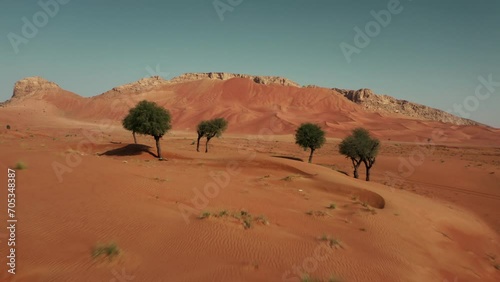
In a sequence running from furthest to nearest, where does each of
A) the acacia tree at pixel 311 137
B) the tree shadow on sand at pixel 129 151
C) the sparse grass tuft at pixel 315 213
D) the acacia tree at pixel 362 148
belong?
the acacia tree at pixel 311 137
the tree shadow on sand at pixel 129 151
the acacia tree at pixel 362 148
the sparse grass tuft at pixel 315 213

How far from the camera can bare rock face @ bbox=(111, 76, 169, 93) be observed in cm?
15000

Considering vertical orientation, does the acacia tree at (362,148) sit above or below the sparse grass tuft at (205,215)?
above

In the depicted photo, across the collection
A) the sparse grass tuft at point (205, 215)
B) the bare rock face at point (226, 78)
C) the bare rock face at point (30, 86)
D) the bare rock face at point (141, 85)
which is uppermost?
the bare rock face at point (226, 78)

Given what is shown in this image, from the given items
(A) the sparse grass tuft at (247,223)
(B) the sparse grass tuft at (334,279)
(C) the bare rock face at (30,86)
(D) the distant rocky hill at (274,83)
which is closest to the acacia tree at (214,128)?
(A) the sparse grass tuft at (247,223)

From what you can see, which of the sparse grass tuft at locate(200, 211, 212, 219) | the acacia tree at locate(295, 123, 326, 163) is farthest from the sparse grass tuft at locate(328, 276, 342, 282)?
the acacia tree at locate(295, 123, 326, 163)

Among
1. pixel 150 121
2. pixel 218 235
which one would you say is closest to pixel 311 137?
pixel 150 121

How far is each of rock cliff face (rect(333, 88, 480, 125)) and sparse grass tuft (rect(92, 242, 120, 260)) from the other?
160580mm

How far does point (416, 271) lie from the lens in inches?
350

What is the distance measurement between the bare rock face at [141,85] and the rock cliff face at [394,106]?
11010 centimetres

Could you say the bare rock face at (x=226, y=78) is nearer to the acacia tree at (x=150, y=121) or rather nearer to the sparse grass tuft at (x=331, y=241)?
the acacia tree at (x=150, y=121)

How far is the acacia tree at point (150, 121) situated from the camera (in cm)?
3406

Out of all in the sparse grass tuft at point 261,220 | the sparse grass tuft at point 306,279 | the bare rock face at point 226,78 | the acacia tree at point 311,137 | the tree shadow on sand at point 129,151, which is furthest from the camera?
the bare rock face at point 226,78

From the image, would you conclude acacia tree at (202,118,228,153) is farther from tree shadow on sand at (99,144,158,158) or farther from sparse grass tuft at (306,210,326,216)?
sparse grass tuft at (306,210,326,216)

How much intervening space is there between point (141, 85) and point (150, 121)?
136 metres
